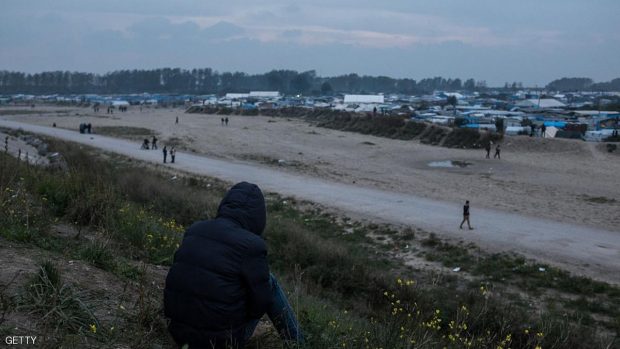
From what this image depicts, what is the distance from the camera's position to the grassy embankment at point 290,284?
371 centimetres

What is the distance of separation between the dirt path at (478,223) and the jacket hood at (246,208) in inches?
419

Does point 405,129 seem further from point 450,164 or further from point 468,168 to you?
point 468,168

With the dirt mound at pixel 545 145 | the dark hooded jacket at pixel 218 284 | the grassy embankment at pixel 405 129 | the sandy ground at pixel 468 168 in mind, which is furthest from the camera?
the grassy embankment at pixel 405 129

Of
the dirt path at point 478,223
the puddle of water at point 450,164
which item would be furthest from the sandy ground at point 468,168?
the dirt path at point 478,223

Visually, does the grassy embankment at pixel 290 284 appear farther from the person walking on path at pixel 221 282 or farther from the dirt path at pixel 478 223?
the dirt path at pixel 478 223

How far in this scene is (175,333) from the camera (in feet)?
11.5

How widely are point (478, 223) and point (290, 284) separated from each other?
1141 centimetres

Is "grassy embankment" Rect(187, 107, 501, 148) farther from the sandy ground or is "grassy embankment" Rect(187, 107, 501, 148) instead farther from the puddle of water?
the puddle of water

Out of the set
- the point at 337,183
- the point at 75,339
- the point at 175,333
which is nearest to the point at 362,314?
the point at 175,333

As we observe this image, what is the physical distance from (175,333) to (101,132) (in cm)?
5305

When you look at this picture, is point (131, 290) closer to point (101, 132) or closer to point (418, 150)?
point (418, 150)

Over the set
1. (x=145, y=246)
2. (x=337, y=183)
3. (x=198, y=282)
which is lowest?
(x=337, y=183)

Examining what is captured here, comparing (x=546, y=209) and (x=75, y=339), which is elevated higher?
(x=75, y=339)

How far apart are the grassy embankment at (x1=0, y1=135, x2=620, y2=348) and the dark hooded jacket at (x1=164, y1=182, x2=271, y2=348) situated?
29cm
